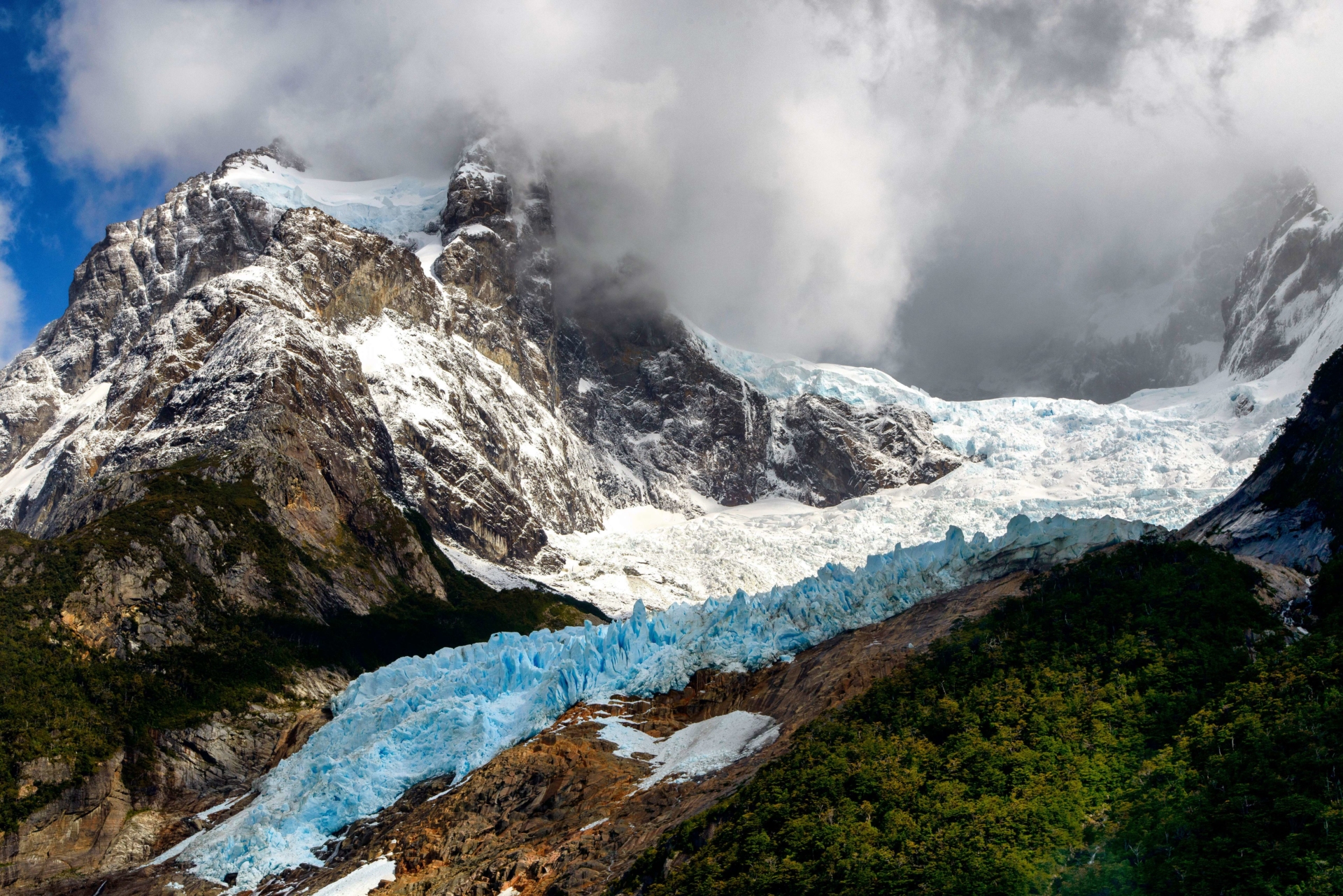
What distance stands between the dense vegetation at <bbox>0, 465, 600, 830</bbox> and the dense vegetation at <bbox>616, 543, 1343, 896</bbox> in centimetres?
6205

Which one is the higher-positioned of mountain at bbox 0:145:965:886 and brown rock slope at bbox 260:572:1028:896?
mountain at bbox 0:145:965:886

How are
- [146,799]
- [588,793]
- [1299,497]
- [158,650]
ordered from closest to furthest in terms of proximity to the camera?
[588,793] < [1299,497] < [146,799] < [158,650]

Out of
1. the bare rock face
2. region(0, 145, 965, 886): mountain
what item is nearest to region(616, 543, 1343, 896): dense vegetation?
the bare rock face

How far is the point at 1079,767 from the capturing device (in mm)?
35312

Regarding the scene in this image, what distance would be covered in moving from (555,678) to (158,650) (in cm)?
5235

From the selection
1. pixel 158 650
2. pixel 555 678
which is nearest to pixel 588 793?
pixel 555 678

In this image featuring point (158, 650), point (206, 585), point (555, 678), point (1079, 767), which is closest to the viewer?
point (1079, 767)

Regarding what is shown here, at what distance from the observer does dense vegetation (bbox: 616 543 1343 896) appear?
1122 inches

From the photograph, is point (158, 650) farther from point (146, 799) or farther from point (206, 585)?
point (146, 799)

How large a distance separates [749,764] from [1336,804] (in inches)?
1014

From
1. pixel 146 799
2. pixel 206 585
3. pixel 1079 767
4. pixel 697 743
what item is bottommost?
pixel 1079 767

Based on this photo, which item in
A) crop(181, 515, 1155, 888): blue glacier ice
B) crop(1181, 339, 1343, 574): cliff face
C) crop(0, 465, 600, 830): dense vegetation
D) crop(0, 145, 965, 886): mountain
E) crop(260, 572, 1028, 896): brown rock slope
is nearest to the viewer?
crop(260, 572, 1028, 896): brown rock slope

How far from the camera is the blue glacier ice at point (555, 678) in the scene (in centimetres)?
6025

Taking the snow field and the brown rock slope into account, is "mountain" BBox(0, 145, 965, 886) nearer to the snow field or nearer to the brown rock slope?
the brown rock slope
